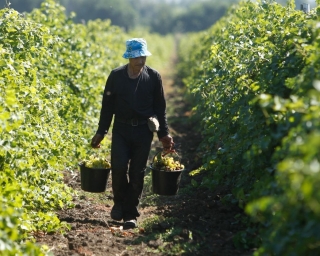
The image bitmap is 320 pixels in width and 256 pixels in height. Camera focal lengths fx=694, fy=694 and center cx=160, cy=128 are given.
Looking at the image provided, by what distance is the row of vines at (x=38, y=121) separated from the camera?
19.5 ft

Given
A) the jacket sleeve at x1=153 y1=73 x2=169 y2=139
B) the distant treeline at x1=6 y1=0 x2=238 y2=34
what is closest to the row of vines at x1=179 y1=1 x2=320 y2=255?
the jacket sleeve at x1=153 y1=73 x2=169 y2=139

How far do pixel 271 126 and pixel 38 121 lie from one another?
2692 mm

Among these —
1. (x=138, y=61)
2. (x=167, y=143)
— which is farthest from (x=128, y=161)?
(x=138, y=61)

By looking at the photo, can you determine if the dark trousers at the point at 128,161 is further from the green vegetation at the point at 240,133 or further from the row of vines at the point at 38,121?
the row of vines at the point at 38,121

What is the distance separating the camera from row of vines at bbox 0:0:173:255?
595cm

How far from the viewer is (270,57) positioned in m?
7.09

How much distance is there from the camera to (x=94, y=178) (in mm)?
7789

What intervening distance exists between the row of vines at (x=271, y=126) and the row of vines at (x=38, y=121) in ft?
5.67

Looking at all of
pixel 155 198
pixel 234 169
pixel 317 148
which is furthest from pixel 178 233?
pixel 317 148

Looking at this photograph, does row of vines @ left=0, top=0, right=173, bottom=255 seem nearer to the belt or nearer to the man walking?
the man walking

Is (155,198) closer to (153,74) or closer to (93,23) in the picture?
(153,74)

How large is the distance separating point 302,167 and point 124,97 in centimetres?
404

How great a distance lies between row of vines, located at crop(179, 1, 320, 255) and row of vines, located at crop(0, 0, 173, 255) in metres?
1.73

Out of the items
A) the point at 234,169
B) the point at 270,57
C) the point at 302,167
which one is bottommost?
the point at 234,169
